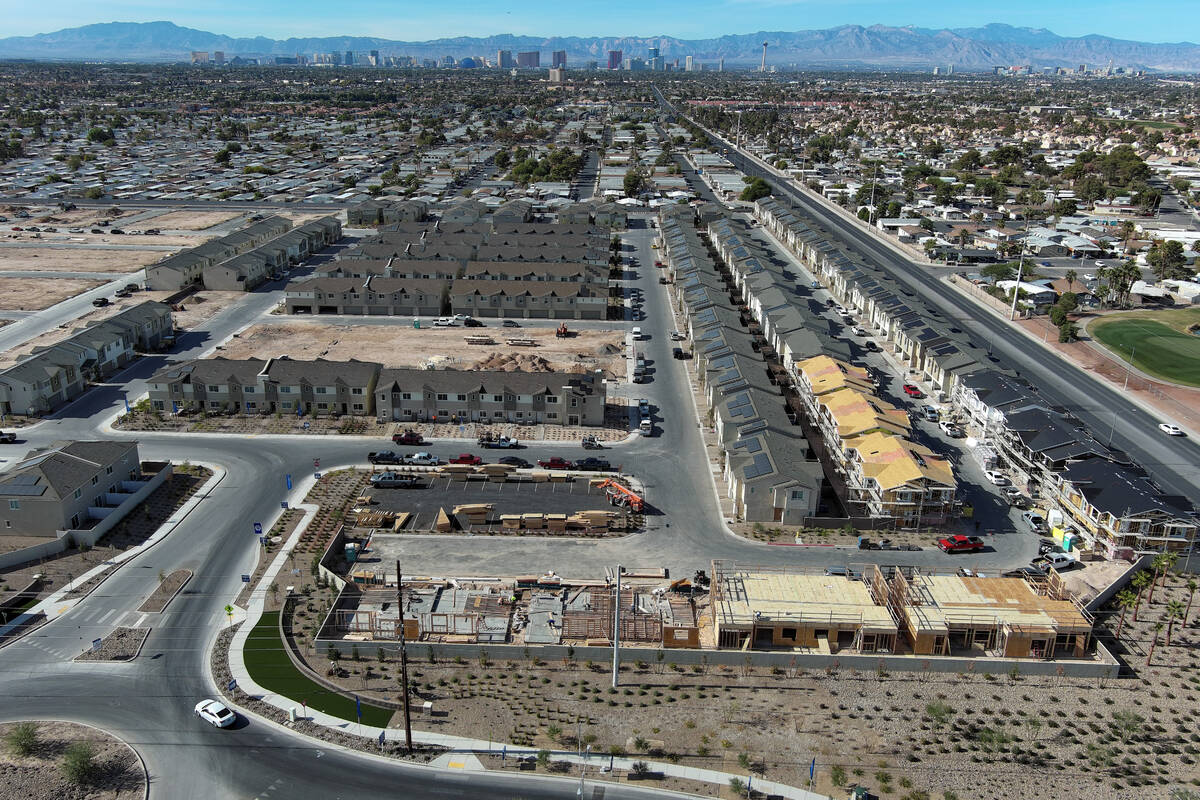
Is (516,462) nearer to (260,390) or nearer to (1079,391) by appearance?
(260,390)

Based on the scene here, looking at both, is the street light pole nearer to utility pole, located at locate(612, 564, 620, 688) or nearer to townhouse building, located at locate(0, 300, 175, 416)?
utility pole, located at locate(612, 564, 620, 688)

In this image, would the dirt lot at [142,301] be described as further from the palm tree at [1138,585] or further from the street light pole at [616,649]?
the palm tree at [1138,585]

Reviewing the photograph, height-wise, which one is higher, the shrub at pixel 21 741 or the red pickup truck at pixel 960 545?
the red pickup truck at pixel 960 545

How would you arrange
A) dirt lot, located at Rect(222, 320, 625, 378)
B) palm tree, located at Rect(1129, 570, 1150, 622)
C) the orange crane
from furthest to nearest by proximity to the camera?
1. dirt lot, located at Rect(222, 320, 625, 378)
2. the orange crane
3. palm tree, located at Rect(1129, 570, 1150, 622)

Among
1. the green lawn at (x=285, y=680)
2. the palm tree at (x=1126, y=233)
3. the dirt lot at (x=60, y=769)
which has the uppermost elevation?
the palm tree at (x=1126, y=233)

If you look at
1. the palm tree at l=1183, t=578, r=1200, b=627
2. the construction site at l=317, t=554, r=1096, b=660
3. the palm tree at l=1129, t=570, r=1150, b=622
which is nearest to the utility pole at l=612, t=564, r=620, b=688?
the construction site at l=317, t=554, r=1096, b=660

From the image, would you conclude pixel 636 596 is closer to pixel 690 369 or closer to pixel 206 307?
pixel 690 369

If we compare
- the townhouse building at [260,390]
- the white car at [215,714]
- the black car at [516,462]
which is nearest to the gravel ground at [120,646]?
the white car at [215,714]
